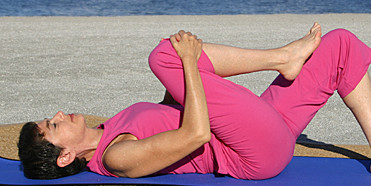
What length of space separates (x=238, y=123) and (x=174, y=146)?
34 centimetres

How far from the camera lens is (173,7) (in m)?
25.9

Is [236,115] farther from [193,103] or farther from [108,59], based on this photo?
[108,59]

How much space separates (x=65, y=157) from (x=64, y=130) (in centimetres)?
14

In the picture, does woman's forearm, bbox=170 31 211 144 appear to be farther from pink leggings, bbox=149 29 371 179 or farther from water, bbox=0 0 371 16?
water, bbox=0 0 371 16

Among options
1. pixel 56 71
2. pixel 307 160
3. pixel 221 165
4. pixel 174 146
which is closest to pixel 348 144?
pixel 307 160

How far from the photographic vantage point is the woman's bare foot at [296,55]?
2.78 metres

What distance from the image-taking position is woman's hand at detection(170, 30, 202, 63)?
8.29ft

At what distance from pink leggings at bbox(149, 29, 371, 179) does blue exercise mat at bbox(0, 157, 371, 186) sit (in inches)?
3.7

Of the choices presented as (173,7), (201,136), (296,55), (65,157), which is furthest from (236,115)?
(173,7)

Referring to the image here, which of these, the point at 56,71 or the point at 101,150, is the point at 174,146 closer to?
the point at 101,150

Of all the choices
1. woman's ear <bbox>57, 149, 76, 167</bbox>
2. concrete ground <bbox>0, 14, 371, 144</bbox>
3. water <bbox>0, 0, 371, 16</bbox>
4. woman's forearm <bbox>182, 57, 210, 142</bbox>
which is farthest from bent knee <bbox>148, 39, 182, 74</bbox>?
water <bbox>0, 0, 371, 16</bbox>

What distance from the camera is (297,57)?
2789 mm

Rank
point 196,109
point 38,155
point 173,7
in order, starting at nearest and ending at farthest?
point 196,109
point 38,155
point 173,7

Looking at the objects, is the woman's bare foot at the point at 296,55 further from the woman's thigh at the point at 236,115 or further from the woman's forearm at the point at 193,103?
the woman's forearm at the point at 193,103
